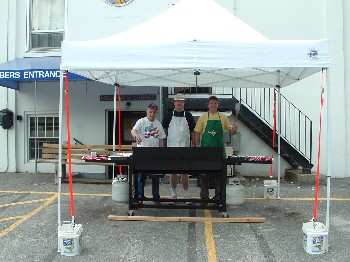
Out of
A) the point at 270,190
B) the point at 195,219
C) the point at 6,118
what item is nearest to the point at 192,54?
the point at 195,219

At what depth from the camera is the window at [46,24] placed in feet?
38.7

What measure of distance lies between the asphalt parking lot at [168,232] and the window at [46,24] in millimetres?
5183

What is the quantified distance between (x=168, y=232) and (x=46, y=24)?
8.55m

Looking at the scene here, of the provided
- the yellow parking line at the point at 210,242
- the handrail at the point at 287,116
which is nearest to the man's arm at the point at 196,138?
the yellow parking line at the point at 210,242

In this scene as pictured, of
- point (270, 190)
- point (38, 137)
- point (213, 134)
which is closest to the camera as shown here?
point (213, 134)

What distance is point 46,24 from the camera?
1184cm

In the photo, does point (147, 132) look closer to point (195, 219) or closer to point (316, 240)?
point (195, 219)

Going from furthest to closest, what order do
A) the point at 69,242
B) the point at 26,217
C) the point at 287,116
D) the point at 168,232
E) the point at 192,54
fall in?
1. the point at 287,116
2. the point at 26,217
3. the point at 168,232
4. the point at 192,54
5. the point at 69,242

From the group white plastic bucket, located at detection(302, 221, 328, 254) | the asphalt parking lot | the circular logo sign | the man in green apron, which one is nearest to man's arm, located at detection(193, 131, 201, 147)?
the man in green apron

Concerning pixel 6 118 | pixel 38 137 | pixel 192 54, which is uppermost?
pixel 192 54

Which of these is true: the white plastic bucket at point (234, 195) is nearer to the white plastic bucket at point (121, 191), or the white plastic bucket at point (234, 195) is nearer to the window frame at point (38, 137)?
the white plastic bucket at point (121, 191)

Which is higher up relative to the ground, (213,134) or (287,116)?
(287,116)

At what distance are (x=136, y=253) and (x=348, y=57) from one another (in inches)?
349

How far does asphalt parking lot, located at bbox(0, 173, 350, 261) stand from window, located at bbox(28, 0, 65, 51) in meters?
5.18
